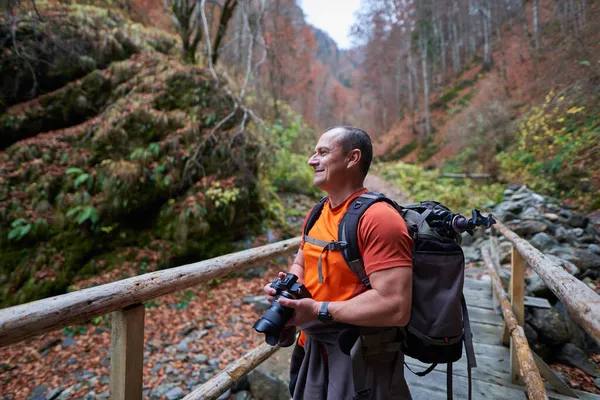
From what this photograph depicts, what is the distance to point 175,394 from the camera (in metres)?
3.92

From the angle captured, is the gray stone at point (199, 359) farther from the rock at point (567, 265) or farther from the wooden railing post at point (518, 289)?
the rock at point (567, 265)

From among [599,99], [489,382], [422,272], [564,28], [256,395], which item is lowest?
[256,395]

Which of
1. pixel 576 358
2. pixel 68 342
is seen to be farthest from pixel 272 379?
pixel 576 358

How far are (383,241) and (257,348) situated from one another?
1670mm

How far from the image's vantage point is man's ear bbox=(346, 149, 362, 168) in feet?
5.12

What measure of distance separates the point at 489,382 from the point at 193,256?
17.9 ft


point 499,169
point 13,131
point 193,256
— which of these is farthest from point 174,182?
point 499,169

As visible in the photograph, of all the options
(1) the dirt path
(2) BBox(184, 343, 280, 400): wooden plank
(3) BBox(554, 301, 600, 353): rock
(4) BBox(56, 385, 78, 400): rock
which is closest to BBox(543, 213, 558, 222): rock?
(3) BBox(554, 301, 600, 353): rock

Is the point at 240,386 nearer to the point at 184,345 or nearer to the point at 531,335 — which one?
the point at 184,345

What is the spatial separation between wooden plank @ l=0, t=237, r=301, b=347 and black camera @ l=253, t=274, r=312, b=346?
29.6 inches

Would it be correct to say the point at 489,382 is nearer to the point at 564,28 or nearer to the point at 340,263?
the point at 340,263

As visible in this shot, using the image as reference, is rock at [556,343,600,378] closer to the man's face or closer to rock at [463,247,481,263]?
rock at [463,247,481,263]

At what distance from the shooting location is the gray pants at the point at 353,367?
4.57 ft

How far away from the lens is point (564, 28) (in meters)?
9.37
